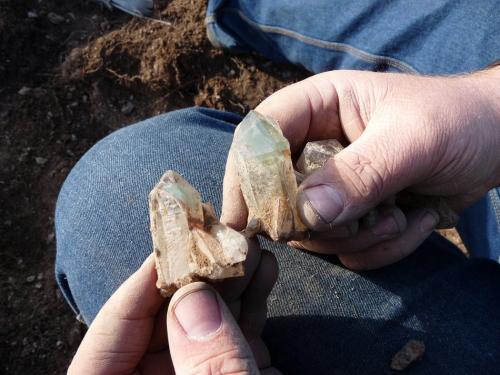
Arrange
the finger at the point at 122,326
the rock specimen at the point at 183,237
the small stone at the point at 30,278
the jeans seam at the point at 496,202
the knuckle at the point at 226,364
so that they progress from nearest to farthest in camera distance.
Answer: the knuckle at the point at 226,364, the rock specimen at the point at 183,237, the finger at the point at 122,326, the jeans seam at the point at 496,202, the small stone at the point at 30,278

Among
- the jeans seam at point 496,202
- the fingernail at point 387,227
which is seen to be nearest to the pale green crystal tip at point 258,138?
the fingernail at point 387,227

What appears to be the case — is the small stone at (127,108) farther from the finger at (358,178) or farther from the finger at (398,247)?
the finger at (358,178)

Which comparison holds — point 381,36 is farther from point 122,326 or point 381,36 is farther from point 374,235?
point 122,326

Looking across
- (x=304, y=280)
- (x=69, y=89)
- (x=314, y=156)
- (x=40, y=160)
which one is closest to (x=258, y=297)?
(x=304, y=280)

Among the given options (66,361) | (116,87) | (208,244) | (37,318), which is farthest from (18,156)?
(208,244)

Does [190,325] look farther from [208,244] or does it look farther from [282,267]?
[282,267]

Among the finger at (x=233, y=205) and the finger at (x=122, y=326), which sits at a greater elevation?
the finger at (x=233, y=205)

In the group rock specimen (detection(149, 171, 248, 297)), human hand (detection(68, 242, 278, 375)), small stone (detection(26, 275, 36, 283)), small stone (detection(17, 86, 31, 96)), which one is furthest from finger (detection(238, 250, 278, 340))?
small stone (detection(17, 86, 31, 96))

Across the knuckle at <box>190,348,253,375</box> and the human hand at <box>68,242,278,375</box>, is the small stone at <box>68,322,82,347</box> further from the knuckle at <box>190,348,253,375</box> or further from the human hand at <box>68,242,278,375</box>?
the knuckle at <box>190,348,253,375</box>
